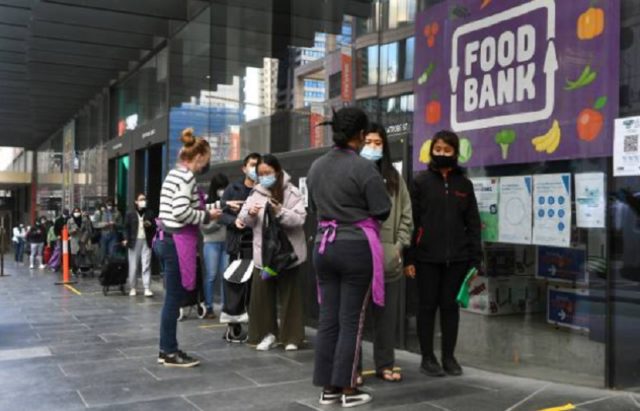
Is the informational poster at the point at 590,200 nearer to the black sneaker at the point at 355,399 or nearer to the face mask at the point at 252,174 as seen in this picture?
the black sneaker at the point at 355,399

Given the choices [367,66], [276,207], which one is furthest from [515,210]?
[367,66]

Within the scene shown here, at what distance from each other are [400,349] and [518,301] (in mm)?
1171

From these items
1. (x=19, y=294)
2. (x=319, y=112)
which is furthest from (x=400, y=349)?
(x=19, y=294)

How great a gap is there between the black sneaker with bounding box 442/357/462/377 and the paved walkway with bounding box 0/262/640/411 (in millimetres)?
78

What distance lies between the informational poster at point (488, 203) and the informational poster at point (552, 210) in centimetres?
39

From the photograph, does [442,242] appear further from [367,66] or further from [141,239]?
[141,239]

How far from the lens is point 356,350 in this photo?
4074 millimetres

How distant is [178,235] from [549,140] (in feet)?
9.75

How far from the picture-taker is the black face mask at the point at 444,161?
480cm

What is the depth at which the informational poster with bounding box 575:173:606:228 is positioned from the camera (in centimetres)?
445

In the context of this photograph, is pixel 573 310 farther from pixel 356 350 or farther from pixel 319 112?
pixel 319 112

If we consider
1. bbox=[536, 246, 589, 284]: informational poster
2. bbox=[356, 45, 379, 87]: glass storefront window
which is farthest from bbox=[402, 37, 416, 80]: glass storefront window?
bbox=[536, 246, 589, 284]: informational poster

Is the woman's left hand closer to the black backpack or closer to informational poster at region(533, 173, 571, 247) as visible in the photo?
the black backpack

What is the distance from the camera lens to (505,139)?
16.8ft
